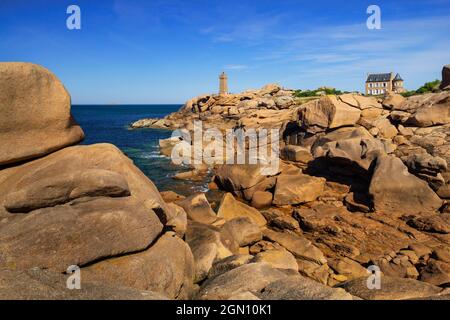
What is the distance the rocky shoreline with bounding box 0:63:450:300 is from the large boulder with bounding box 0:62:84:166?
0.04 m

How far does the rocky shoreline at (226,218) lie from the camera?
879 cm

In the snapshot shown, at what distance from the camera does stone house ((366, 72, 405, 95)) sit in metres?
97.9

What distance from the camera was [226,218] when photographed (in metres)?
21.0

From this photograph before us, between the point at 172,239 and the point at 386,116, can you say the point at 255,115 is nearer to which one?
the point at 386,116

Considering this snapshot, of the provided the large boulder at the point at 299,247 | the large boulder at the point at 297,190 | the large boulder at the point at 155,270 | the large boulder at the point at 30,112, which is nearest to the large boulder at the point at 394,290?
the large boulder at the point at 155,270

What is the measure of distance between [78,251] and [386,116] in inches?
1278

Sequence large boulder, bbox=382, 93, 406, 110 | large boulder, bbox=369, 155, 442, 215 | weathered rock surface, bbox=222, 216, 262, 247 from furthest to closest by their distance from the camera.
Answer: large boulder, bbox=382, 93, 406, 110, large boulder, bbox=369, 155, 442, 215, weathered rock surface, bbox=222, 216, 262, 247

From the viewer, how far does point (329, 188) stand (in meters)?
25.2

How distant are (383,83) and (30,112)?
106661mm

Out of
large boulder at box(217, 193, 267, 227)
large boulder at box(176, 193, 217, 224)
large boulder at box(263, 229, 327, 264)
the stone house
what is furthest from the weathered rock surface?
the stone house

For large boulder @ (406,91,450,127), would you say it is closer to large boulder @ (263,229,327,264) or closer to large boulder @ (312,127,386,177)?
large boulder @ (312,127,386,177)

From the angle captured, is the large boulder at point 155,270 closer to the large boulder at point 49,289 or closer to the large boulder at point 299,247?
the large boulder at point 49,289

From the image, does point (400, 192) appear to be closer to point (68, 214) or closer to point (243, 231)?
point (243, 231)

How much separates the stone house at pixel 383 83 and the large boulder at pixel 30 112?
101 metres
